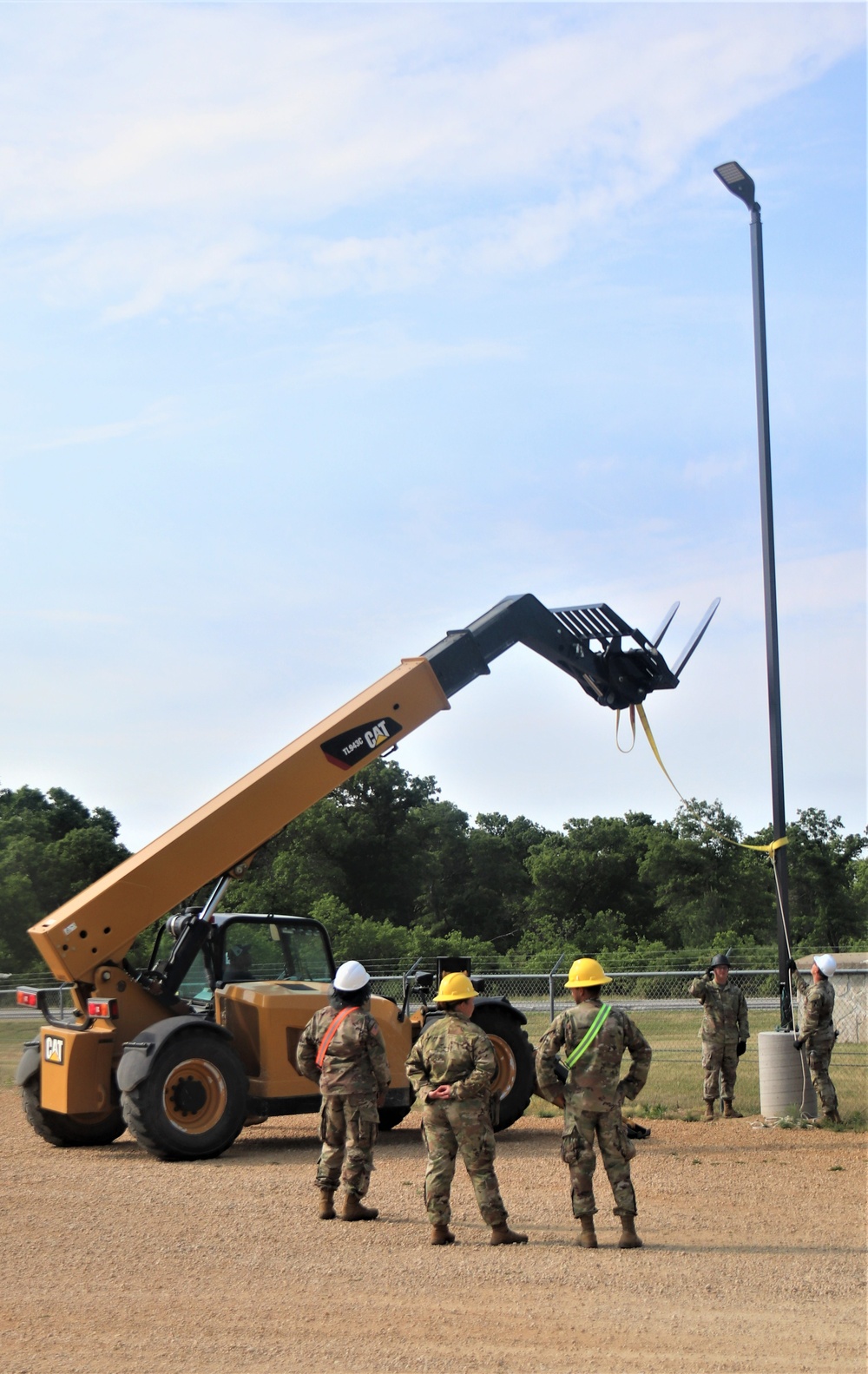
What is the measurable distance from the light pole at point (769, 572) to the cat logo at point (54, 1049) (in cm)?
673

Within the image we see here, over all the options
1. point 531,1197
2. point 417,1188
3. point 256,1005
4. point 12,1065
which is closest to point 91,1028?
point 256,1005

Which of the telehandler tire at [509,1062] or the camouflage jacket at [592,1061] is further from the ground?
the camouflage jacket at [592,1061]

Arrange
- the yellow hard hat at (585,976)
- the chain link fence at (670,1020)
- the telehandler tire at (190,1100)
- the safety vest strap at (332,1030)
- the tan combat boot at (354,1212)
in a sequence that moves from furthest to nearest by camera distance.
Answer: the chain link fence at (670,1020)
the telehandler tire at (190,1100)
the safety vest strap at (332,1030)
the tan combat boot at (354,1212)
the yellow hard hat at (585,976)

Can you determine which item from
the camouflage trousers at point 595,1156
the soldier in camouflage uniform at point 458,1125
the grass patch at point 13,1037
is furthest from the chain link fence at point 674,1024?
the grass patch at point 13,1037

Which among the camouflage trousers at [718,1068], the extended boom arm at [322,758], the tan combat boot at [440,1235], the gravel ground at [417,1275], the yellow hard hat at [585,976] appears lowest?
the gravel ground at [417,1275]

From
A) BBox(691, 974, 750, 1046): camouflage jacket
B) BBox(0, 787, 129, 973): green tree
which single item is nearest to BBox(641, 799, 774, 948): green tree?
BBox(0, 787, 129, 973): green tree

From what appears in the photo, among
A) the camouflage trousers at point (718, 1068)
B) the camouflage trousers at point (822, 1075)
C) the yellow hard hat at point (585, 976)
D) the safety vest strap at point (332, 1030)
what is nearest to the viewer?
the yellow hard hat at point (585, 976)

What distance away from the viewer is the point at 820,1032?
12.9 m

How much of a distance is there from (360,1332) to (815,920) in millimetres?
43751

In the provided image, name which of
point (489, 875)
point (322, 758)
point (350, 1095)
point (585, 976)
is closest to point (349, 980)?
point (350, 1095)

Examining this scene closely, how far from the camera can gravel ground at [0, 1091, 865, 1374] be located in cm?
597

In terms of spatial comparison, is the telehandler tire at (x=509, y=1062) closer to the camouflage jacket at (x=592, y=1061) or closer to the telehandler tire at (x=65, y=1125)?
the telehandler tire at (x=65, y=1125)

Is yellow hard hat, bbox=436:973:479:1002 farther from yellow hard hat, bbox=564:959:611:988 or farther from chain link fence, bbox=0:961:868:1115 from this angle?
chain link fence, bbox=0:961:868:1115

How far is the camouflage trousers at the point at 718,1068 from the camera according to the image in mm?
14305
